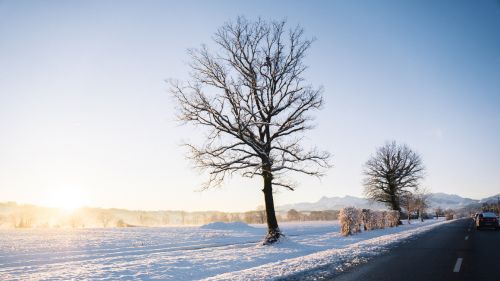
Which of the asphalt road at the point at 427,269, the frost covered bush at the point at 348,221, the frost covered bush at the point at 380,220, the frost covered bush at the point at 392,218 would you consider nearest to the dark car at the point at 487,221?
the frost covered bush at the point at 380,220

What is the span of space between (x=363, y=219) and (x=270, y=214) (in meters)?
16.4

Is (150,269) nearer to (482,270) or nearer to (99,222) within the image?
(482,270)

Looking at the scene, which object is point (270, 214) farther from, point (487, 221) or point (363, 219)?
point (487, 221)

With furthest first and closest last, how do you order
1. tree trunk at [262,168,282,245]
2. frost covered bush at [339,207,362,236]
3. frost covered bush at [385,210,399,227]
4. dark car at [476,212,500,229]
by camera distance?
1. frost covered bush at [385,210,399,227]
2. dark car at [476,212,500,229]
3. frost covered bush at [339,207,362,236]
4. tree trunk at [262,168,282,245]

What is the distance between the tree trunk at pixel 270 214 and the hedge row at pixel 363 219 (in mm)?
9405

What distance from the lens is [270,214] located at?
21.1 meters

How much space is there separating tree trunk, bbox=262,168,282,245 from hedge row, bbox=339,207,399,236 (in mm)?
9405

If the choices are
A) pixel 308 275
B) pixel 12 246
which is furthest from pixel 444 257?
pixel 12 246

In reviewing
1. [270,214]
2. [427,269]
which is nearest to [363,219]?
[270,214]

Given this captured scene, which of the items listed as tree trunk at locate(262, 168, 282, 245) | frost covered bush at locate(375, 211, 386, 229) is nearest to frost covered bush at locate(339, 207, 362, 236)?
frost covered bush at locate(375, 211, 386, 229)

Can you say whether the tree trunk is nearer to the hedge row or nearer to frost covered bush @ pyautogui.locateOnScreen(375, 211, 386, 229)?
the hedge row

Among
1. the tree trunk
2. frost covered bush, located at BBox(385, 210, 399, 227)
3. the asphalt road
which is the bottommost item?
frost covered bush, located at BBox(385, 210, 399, 227)

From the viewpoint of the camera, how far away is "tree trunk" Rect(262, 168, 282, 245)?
68.0ft

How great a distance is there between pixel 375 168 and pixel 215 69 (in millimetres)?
41871
